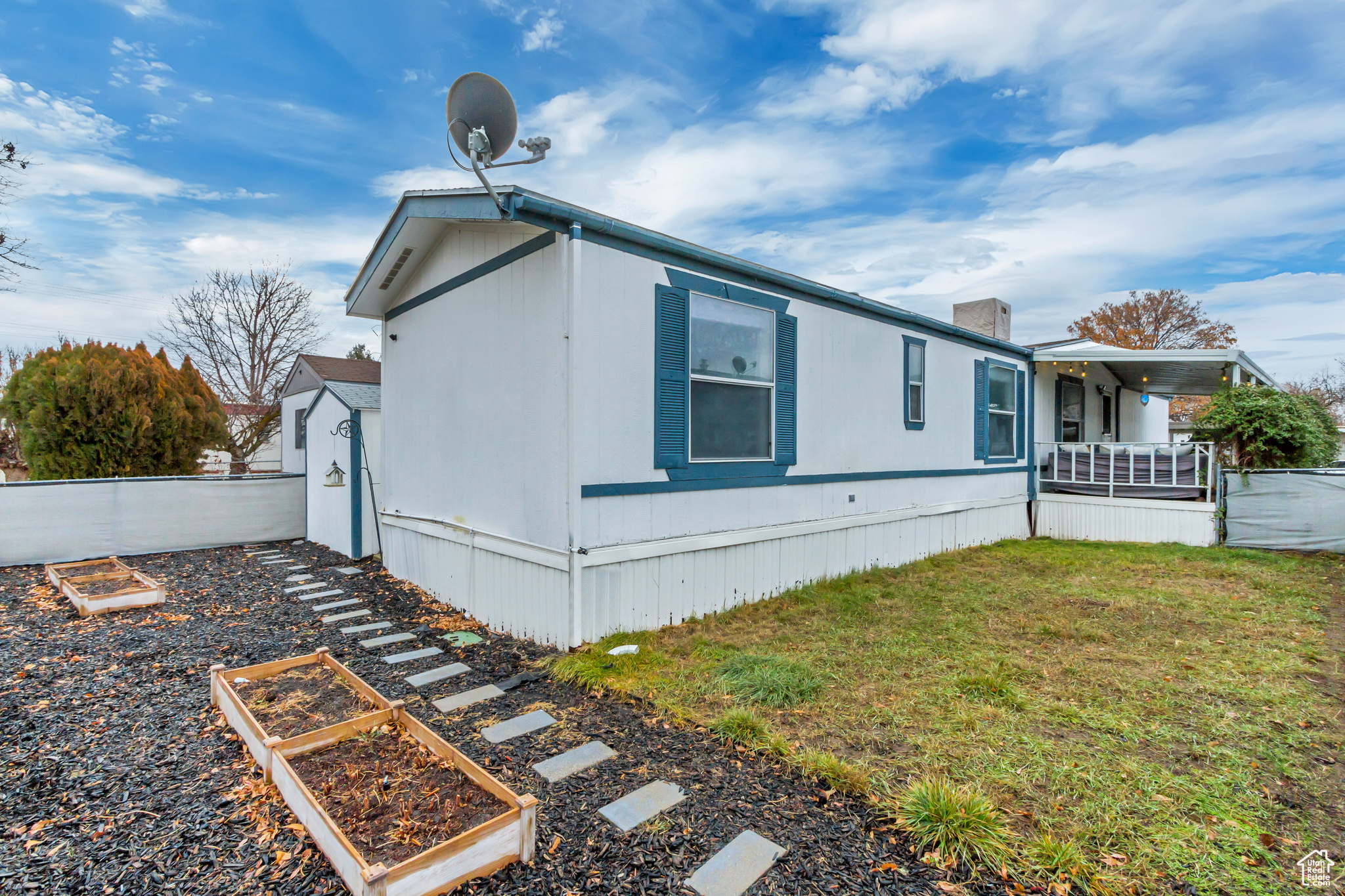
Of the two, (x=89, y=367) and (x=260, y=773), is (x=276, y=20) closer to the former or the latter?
(x=89, y=367)

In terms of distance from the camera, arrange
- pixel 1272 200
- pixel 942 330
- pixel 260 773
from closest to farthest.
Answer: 1. pixel 260 773
2. pixel 942 330
3. pixel 1272 200

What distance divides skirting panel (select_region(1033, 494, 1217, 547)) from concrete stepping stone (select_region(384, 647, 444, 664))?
9.16 meters

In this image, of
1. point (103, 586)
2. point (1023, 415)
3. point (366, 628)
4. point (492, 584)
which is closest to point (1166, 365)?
point (1023, 415)

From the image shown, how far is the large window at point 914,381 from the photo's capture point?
7.04 meters

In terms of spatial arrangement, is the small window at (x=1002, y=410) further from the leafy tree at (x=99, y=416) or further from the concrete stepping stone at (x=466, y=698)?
the leafy tree at (x=99, y=416)

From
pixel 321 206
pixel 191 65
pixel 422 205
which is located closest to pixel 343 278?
pixel 321 206

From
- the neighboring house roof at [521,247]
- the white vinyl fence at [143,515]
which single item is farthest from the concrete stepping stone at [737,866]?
the white vinyl fence at [143,515]

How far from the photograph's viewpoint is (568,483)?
3.89 metres

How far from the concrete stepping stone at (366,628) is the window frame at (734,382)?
9.20 feet

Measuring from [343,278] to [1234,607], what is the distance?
25.9m

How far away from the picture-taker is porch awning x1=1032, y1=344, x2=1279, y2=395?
26.8 ft

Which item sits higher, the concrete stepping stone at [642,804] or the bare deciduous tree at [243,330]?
the bare deciduous tree at [243,330]

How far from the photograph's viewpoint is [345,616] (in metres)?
5.01

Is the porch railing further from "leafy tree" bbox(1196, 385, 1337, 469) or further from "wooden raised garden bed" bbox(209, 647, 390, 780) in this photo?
"wooden raised garden bed" bbox(209, 647, 390, 780)
